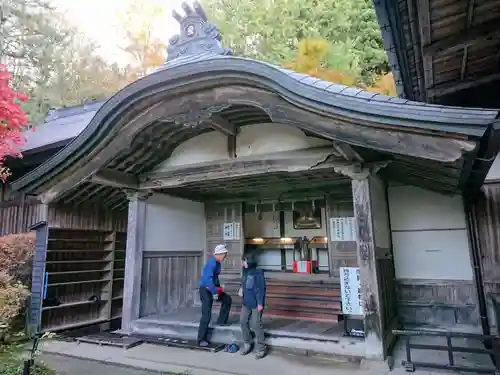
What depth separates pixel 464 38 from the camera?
4.60m

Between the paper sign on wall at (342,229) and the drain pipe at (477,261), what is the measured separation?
2245 mm

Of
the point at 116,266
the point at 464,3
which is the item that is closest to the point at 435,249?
the point at 464,3

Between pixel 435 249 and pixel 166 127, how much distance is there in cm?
A: 571

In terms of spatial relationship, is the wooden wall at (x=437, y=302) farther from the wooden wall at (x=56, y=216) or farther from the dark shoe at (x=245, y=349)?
the wooden wall at (x=56, y=216)

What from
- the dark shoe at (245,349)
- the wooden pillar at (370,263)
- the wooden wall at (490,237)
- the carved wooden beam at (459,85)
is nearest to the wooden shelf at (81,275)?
the dark shoe at (245,349)

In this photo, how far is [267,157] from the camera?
648cm

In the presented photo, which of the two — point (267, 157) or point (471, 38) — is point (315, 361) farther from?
point (471, 38)

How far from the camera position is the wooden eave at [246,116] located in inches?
165

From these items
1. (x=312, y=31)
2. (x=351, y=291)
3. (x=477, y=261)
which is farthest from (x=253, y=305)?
(x=312, y=31)

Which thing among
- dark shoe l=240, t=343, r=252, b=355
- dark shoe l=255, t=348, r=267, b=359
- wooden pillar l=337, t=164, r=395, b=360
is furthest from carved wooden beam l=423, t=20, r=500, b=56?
dark shoe l=240, t=343, r=252, b=355

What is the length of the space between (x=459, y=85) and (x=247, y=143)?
3702 millimetres

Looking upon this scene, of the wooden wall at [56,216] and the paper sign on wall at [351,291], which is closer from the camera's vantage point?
the paper sign on wall at [351,291]

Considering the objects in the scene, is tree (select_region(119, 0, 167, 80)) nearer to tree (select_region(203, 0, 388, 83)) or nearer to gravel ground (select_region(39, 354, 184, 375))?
tree (select_region(203, 0, 388, 83))

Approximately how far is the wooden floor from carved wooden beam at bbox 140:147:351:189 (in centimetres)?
274
